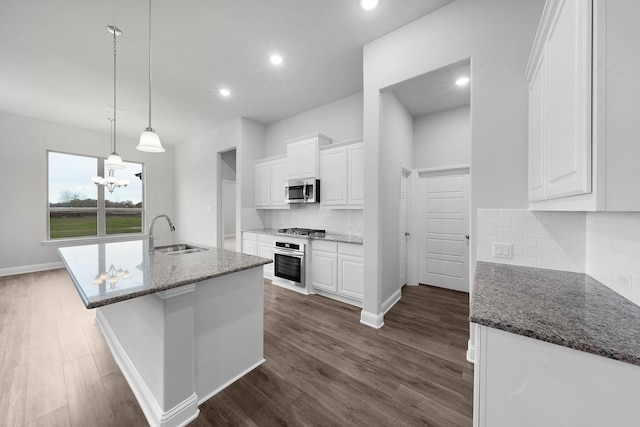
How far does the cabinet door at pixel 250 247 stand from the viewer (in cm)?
441

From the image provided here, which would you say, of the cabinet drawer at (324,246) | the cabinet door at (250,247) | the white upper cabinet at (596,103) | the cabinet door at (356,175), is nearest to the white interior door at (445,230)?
the cabinet door at (356,175)

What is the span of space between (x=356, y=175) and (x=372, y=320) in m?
1.94

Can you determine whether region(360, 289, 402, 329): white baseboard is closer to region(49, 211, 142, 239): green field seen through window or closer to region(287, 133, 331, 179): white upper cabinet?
region(287, 133, 331, 179): white upper cabinet

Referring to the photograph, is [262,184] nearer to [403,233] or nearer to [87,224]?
[403,233]

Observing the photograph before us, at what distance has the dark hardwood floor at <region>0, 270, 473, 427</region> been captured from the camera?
1.48 metres

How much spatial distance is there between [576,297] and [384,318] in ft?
6.22

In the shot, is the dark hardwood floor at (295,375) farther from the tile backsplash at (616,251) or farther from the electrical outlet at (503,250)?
the tile backsplash at (616,251)

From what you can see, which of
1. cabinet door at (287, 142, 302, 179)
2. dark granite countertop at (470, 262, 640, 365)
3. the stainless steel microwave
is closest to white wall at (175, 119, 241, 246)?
cabinet door at (287, 142, 302, 179)

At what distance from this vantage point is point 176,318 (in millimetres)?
1368

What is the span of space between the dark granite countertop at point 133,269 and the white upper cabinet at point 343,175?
1.95 meters

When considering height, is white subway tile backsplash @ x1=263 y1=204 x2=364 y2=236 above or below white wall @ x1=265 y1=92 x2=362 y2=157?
below

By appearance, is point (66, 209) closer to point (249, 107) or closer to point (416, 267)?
point (249, 107)

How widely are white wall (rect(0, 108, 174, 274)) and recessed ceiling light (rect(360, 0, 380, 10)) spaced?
6.62 m

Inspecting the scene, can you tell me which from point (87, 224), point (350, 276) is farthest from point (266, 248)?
point (87, 224)
